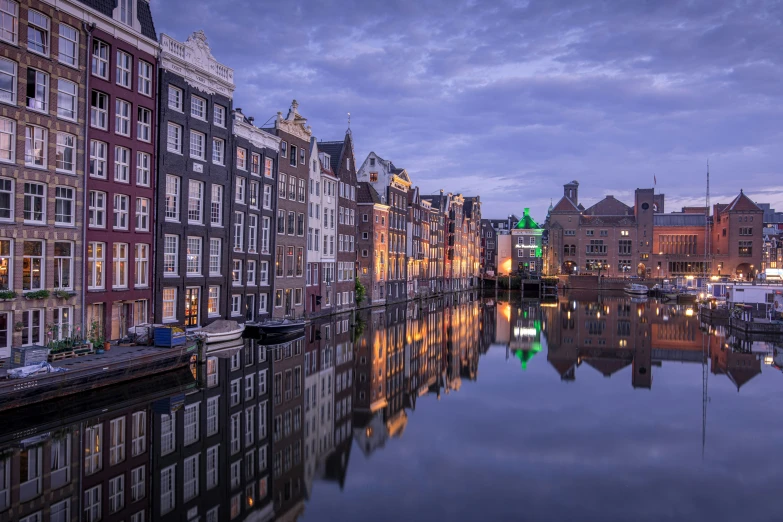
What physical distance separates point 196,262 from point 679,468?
31488 mm

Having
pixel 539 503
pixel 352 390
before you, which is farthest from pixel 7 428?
pixel 539 503

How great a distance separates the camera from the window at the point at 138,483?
47.8 feet

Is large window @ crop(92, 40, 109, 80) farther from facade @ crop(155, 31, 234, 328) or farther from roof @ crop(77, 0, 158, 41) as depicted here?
facade @ crop(155, 31, 234, 328)

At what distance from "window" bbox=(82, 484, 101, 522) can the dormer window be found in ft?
89.2

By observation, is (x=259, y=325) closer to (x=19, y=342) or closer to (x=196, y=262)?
(x=196, y=262)

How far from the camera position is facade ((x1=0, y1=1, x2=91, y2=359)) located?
2697cm

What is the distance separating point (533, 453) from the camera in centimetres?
1883

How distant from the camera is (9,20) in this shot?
27.2m

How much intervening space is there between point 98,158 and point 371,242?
141 ft

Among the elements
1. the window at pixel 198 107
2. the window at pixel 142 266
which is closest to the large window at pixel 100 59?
the window at pixel 198 107

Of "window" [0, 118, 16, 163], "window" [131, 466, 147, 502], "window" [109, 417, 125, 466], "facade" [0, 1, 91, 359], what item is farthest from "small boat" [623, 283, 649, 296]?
"window" [131, 466, 147, 502]

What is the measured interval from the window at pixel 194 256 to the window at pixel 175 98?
8271mm

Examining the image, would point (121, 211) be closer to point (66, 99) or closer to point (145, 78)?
point (66, 99)

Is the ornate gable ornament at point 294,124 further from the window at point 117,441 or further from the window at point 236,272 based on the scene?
the window at point 117,441
